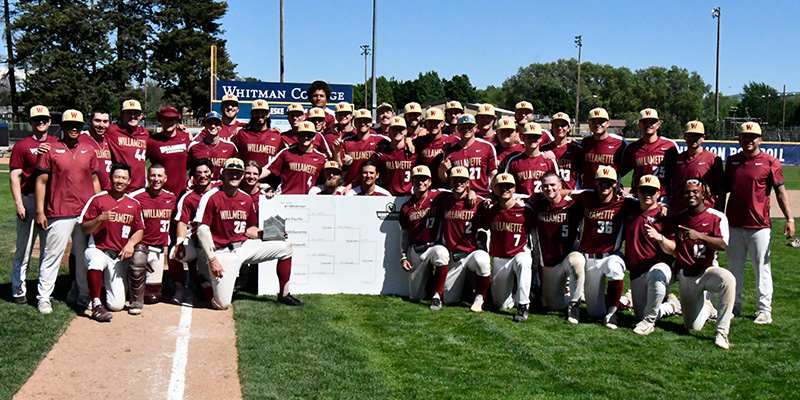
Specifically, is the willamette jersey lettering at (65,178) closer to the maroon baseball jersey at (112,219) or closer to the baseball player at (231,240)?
the maroon baseball jersey at (112,219)

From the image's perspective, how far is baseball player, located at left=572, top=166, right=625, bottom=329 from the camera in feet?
22.6

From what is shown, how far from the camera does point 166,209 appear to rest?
7418mm

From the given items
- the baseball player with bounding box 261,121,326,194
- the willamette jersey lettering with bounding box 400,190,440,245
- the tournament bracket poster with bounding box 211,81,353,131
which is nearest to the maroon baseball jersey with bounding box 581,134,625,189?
the willamette jersey lettering with bounding box 400,190,440,245

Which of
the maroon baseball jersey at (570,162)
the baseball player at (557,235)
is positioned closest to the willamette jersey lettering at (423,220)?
the baseball player at (557,235)

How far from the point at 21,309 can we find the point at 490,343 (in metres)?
4.36

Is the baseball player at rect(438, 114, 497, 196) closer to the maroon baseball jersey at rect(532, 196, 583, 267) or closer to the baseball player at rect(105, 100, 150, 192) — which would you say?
the maroon baseball jersey at rect(532, 196, 583, 267)

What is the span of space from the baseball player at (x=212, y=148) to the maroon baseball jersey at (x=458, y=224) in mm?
2491

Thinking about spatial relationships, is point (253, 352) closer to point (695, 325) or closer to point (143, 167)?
point (143, 167)

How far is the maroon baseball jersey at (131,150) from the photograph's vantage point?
7.64 meters

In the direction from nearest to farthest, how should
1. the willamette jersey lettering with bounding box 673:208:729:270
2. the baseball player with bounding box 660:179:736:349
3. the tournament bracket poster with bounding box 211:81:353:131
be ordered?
1. the baseball player with bounding box 660:179:736:349
2. the willamette jersey lettering with bounding box 673:208:729:270
3. the tournament bracket poster with bounding box 211:81:353:131

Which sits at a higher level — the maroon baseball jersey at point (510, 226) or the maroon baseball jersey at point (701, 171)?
the maroon baseball jersey at point (701, 171)

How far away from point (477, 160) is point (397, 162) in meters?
0.96

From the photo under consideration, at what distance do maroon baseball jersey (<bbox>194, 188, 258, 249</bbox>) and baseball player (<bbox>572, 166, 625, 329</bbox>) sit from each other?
3349 mm

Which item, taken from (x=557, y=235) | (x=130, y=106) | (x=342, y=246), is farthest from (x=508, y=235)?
(x=130, y=106)
